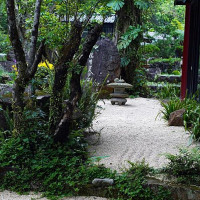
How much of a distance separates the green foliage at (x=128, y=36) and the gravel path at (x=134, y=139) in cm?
422

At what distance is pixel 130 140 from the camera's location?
4.84 m

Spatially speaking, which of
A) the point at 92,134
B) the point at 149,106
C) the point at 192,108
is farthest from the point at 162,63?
the point at 92,134

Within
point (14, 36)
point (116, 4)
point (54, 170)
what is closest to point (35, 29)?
point (14, 36)

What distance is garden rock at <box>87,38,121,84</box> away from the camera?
10.5 metres

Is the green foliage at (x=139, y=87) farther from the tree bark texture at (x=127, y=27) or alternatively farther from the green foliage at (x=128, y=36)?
the green foliage at (x=128, y=36)

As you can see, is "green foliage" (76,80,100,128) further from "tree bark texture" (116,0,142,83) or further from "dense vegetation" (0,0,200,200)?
"tree bark texture" (116,0,142,83)

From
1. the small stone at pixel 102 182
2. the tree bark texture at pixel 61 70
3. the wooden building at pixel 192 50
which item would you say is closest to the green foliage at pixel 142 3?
the wooden building at pixel 192 50

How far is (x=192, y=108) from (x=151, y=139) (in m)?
1.25

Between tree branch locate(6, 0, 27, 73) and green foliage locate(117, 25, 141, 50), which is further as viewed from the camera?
green foliage locate(117, 25, 141, 50)

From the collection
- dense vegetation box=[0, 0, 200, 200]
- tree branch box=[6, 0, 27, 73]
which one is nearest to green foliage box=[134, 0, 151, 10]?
dense vegetation box=[0, 0, 200, 200]

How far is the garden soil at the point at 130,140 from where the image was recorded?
3.85 meters

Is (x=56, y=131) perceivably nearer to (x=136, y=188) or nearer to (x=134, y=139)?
(x=136, y=188)

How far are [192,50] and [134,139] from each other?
4.25 meters

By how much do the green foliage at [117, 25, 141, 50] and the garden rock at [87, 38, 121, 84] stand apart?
0.56 m
